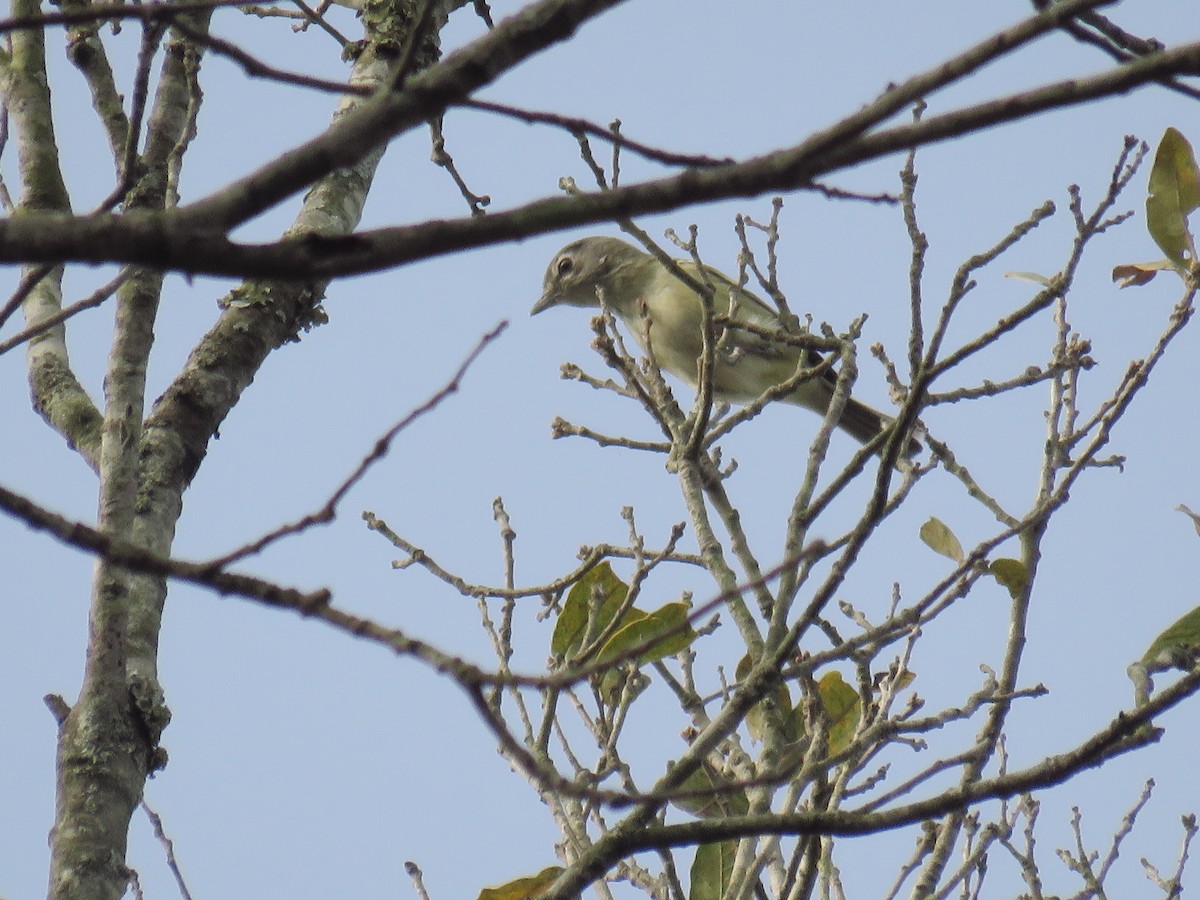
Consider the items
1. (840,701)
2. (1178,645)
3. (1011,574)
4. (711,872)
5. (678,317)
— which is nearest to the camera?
(1178,645)

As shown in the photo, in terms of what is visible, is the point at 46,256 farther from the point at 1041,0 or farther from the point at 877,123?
the point at 1041,0

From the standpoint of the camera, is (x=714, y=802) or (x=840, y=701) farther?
(x=840, y=701)

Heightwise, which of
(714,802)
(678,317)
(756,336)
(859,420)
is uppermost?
(678,317)

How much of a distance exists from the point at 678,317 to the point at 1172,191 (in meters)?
4.56

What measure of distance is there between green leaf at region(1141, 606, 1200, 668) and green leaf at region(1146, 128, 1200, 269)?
116 cm

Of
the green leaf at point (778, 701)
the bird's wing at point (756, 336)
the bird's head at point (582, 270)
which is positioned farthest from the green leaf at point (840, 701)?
the bird's head at point (582, 270)

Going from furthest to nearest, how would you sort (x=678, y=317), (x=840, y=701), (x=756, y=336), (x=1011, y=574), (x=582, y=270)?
(x=582, y=270) → (x=678, y=317) → (x=756, y=336) → (x=840, y=701) → (x=1011, y=574)

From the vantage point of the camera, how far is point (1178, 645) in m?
2.54

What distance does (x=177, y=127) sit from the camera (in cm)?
336

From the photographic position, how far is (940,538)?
138 inches

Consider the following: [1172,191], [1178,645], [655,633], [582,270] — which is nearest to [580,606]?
[655,633]

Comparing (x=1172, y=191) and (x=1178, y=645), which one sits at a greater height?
(x=1172, y=191)

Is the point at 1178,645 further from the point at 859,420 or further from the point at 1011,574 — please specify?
the point at 859,420

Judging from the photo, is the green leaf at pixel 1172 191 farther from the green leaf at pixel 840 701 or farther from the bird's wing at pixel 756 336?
the bird's wing at pixel 756 336
